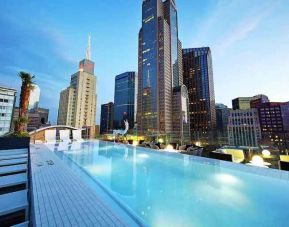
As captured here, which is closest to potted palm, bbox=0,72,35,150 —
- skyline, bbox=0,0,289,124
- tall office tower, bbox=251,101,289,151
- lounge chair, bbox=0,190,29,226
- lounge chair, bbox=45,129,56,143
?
lounge chair, bbox=45,129,56,143

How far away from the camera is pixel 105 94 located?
147000mm

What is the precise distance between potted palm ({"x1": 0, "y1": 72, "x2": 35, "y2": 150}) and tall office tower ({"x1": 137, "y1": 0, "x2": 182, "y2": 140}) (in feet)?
220

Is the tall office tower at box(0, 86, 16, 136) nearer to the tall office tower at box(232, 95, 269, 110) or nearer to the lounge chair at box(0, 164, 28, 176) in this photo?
the lounge chair at box(0, 164, 28, 176)

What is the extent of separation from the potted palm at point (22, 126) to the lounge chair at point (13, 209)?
6522mm

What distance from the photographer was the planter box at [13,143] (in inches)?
294

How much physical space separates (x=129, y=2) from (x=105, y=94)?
124 metres

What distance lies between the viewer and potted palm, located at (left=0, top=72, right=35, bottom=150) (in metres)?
7.64

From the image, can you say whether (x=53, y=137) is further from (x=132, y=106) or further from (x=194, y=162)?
(x=132, y=106)

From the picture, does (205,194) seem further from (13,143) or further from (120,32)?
(120,32)

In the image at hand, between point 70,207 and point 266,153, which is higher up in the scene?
point 266,153

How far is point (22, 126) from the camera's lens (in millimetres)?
9547

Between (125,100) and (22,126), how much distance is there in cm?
10179

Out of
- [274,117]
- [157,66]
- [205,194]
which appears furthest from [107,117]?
[205,194]

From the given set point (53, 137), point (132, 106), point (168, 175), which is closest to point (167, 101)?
point (132, 106)
